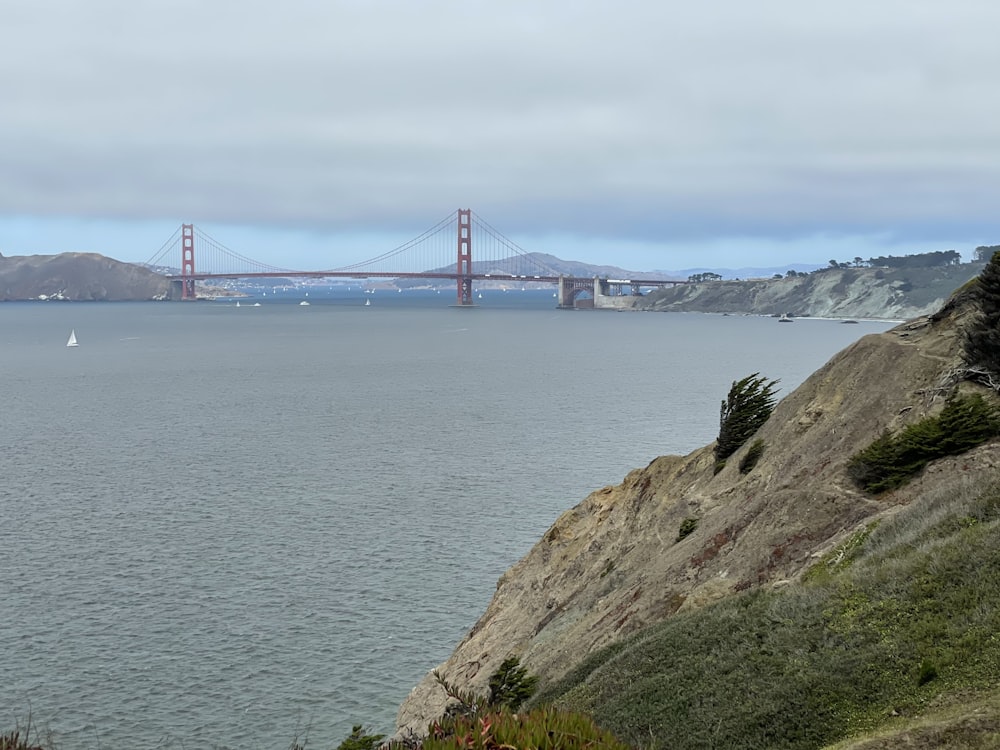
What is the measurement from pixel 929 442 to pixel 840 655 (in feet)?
25.2

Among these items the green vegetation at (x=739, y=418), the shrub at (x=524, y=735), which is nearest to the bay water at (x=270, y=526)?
the shrub at (x=524, y=735)

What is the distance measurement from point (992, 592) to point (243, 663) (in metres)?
20.4

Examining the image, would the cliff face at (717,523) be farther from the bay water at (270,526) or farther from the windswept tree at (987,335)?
the bay water at (270,526)

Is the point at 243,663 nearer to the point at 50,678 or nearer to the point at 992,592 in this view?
the point at 50,678

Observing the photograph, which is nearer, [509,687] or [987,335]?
[509,687]

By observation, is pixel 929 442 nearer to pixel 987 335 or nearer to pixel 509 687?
pixel 987 335

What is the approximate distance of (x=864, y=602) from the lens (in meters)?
12.2

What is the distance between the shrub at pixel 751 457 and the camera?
23875 millimetres

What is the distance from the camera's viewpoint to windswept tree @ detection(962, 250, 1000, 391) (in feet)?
62.2

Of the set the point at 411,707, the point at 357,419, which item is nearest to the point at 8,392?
the point at 357,419

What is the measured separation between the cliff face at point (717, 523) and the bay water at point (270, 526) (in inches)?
141

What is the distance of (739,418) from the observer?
27.0 metres

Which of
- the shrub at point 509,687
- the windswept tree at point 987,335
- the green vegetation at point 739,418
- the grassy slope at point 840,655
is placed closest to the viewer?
the grassy slope at point 840,655

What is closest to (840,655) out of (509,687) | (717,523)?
(509,687)
